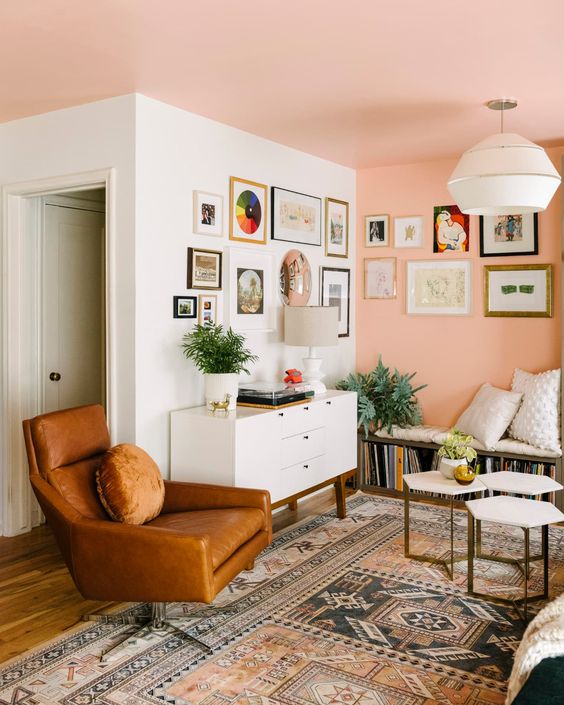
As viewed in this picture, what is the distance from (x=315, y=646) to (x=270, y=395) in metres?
1.53

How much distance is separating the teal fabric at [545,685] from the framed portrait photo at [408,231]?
406cm

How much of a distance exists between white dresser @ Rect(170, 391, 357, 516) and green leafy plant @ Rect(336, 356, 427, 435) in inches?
27.6

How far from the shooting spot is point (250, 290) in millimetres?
4629

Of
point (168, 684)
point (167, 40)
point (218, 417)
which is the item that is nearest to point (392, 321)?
point (218, 417)

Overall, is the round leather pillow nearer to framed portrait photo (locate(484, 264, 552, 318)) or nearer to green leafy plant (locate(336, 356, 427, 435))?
green leafy plant (locate(336, 356, 427, 435))

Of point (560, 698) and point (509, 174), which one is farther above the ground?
point (509, 174)

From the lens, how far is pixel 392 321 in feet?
19.1

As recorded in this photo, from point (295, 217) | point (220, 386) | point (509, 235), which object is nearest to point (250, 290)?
point (295, 217)

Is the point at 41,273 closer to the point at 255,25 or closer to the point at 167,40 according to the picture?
the point at 167,40

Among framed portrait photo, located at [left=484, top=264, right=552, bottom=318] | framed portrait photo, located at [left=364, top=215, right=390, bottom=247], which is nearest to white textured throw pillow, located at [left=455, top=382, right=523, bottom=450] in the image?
framed portrait photo, located at [left=484, top=264, right=552, bottom=318]

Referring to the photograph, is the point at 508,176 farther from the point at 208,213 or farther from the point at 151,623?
the point at 151,623

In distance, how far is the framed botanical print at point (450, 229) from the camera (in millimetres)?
5453

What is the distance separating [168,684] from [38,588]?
3.91 feet

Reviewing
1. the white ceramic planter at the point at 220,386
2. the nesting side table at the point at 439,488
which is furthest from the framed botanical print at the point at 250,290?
the nesting side table at the point at 439,488
